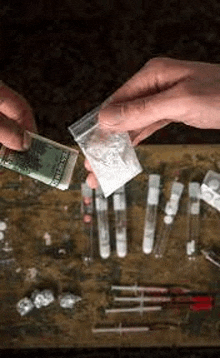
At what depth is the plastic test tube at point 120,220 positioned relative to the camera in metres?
2.11

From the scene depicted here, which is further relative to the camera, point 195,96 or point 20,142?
point 20,142

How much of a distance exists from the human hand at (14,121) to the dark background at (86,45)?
2.85ft

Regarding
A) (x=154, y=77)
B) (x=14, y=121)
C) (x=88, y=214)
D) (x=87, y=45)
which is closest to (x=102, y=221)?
(x=88, y=214)

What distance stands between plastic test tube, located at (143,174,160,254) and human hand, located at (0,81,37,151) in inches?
24.9

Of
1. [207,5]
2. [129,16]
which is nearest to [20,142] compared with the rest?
[129,16]

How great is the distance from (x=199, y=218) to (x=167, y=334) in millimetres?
604

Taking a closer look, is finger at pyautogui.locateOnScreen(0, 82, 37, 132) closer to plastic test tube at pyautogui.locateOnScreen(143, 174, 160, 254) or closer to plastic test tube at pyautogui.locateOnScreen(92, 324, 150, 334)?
plastic test tube at pyautogui.locateOnScreen(143, 174, 160, 254)

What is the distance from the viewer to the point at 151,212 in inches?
83.8

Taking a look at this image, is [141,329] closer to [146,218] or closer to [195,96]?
[146,218]

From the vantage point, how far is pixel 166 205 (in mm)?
2119

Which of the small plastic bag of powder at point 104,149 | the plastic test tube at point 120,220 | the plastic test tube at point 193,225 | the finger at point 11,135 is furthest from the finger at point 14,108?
the plastic test tube at point 193,225

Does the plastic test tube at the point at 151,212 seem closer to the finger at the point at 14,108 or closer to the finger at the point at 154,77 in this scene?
the finger at the point at 154,77

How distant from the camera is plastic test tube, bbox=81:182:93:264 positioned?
2.12 meters

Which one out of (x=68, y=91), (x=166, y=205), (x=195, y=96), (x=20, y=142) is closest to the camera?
(x=195, y=96)
